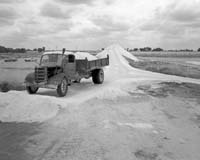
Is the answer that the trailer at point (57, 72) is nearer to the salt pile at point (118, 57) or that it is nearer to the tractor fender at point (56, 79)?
the tractor fender at point (56, 79)

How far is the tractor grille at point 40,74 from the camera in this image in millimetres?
10109

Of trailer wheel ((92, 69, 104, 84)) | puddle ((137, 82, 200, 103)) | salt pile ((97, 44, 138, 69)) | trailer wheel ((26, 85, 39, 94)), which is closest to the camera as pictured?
puddle ((137, 82, 200, 103))

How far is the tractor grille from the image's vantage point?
398 inches

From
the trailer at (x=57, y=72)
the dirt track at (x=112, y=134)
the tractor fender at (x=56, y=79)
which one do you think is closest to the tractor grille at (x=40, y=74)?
the trailer at (x=57, y=72)

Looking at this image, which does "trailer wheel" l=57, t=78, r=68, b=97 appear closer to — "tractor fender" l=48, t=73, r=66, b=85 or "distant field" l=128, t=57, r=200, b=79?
"tractor fender" l=48, t=73, r=66, b=85

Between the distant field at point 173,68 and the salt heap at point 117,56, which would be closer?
the distant field at point 173,68

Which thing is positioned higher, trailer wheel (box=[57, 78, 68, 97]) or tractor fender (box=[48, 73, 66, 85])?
tractor fender (box=[48, 73, 66, 85])

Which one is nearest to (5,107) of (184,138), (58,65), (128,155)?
(58,65)

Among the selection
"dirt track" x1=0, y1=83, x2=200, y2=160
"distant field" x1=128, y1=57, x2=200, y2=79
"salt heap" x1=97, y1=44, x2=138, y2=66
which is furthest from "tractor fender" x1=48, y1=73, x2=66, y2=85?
"salt heap" x1=97, y1=44, x2=138, y2=66

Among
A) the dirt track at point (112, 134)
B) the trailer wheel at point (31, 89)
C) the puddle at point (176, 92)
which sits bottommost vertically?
the dirt track at point (112, 134)

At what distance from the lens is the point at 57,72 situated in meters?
10.7

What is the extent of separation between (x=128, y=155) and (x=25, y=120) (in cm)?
391

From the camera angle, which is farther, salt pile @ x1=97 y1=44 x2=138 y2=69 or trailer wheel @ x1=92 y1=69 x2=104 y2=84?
salt pile @ x1=97 y1=44 x2=138 y2=69

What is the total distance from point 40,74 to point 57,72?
93 centimetres
